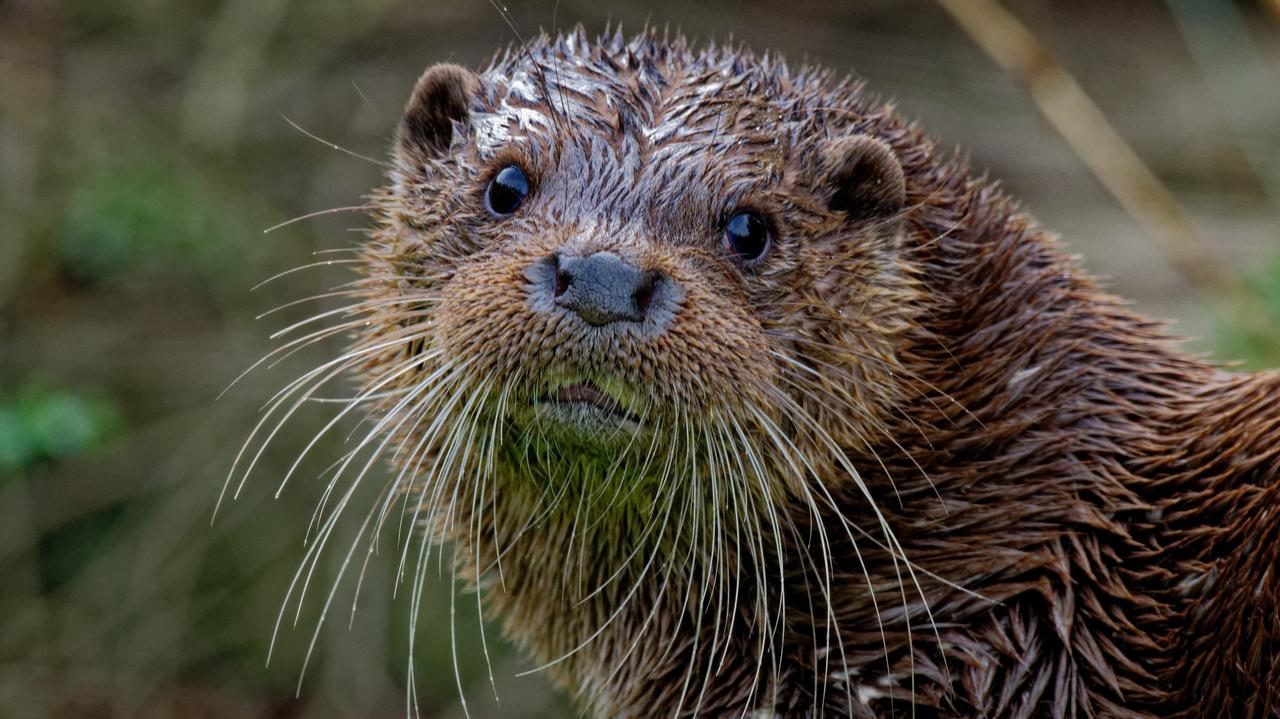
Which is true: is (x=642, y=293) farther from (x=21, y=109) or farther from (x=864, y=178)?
(x=21, y=109)

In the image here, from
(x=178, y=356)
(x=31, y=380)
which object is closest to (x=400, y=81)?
(x=178, y=356)

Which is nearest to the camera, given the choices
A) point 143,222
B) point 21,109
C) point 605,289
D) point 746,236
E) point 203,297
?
point 605,289

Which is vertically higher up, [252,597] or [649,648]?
[649,648]

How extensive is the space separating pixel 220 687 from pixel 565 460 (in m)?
3.79

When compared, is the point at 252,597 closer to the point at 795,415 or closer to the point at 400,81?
the point at 400,81

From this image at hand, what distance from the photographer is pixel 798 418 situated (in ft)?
7.23

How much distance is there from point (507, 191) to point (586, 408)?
0.46 metres

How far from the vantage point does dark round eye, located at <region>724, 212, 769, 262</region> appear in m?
2.19

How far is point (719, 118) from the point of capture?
88.2 inches

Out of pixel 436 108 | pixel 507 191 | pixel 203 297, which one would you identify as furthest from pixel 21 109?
pixel 507 191

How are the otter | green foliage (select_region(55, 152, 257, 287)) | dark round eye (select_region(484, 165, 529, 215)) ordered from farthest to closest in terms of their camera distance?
green foliage (select_region(55, 152, 257, 287)) < dark round eye (select_region(484, 165, 529, 215)) < the otter

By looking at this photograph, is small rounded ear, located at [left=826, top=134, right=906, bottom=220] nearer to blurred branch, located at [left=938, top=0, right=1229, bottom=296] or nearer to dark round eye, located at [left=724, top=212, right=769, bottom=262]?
dark round eye, located at [left=724, top=212, right=769, bottom=262]

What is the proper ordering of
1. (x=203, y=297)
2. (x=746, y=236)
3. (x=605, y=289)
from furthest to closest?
(x=203, y=297) → (x=746, y=236) → (x=605, y=289)

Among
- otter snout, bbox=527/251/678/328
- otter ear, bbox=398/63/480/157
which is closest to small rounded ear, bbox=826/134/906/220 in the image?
Result: otter snout, bbox=527/251/678/328
